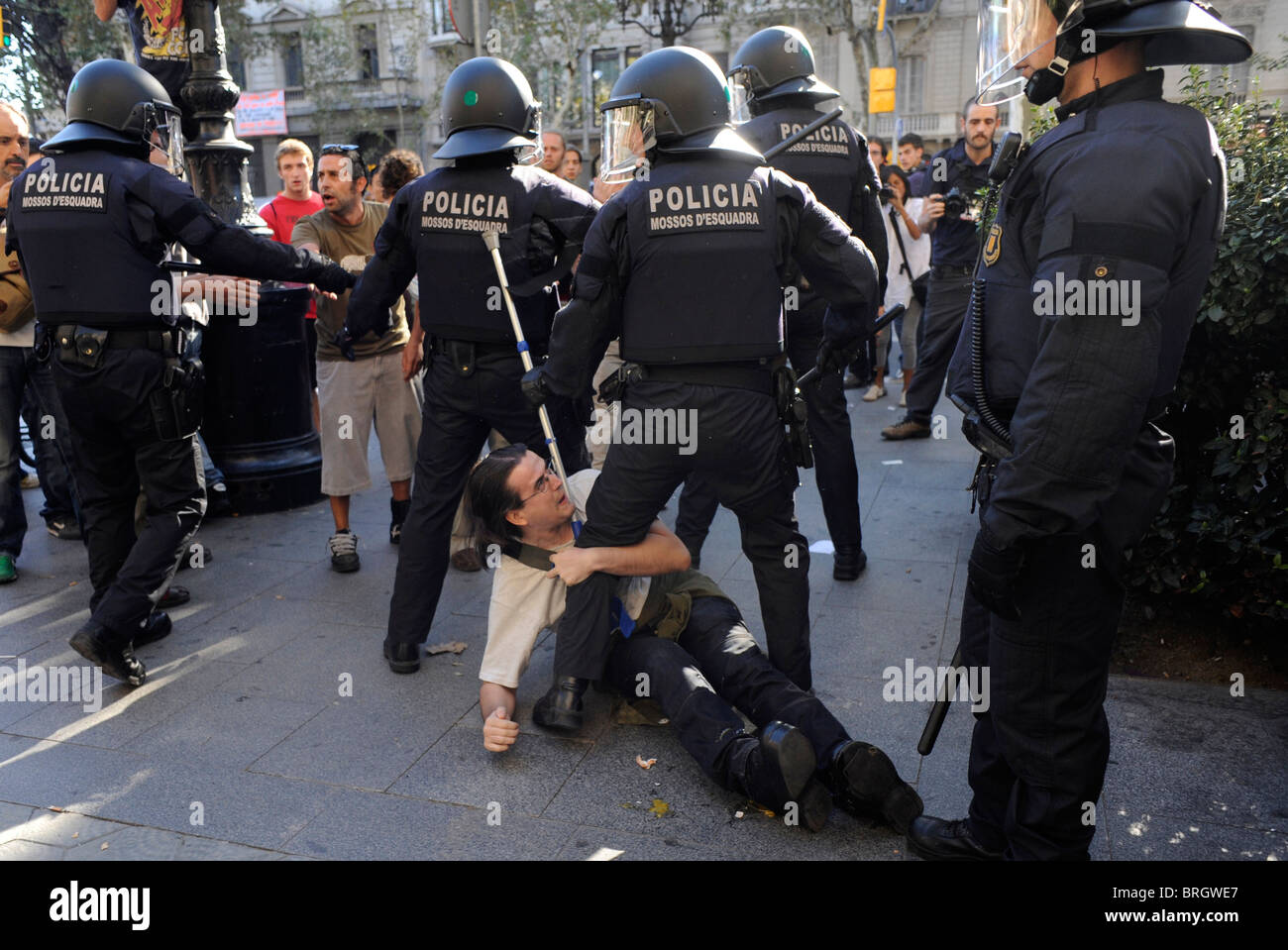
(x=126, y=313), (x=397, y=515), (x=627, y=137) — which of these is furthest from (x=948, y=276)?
(x=126, y=313)

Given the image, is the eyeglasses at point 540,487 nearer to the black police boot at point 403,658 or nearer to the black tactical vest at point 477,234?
the black tactical vest at point 477,234

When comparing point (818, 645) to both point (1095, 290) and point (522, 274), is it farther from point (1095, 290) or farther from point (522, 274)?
point (1095, 290)

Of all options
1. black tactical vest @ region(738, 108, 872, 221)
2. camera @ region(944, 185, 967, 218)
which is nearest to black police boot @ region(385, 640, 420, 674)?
black tactical vest @ region(738, 108, 872, 221)

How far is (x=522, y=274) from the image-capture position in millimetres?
3871

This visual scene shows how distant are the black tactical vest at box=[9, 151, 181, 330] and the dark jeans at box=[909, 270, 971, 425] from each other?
469 centimetres

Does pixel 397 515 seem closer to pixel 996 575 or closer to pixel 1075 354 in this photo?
pixel 996 575

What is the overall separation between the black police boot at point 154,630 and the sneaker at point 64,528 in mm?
1719

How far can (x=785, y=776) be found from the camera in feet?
9.07

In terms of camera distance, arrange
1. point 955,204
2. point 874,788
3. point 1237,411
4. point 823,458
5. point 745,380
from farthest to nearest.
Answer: point 955,204 → point 823,458 → point 1237,411 → point 745,380 → point 874,788

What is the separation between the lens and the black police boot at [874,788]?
2.81m

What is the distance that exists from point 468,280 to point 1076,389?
241 cm

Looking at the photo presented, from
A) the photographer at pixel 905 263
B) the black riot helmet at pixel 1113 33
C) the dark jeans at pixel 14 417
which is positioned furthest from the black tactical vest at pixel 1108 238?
the photographer at pixel 905 263

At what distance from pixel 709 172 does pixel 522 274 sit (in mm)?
1021
